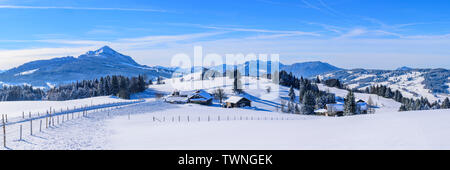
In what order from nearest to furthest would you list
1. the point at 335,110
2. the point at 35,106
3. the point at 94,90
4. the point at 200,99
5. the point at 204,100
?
1. the point at 35,106
2. the point at 335,110
3. the point at 204,100
4. the point at 200,99
5. the point at 94,90

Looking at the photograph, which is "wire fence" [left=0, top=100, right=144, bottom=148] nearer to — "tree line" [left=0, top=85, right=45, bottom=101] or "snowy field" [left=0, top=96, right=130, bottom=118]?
"snowy field" [left=0, top=96, right=130, bottom=118]

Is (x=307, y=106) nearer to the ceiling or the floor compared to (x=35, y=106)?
nearer to the floor

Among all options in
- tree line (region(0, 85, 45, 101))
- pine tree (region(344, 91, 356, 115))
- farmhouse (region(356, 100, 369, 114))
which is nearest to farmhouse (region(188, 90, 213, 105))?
pine tree (region(344, 91, 356, 115))

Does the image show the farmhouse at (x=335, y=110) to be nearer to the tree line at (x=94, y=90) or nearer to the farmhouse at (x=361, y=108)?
the farmhouse at (x=361, y=108)

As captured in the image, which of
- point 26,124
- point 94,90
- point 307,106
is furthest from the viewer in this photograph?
point 94,90

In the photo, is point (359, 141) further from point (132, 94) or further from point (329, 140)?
point (132, 94)

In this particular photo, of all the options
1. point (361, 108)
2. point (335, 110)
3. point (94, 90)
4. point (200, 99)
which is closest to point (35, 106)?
point (200, 99)

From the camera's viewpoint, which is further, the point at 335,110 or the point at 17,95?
the point at 17,95

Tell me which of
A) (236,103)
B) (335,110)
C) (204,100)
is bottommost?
(335,110)

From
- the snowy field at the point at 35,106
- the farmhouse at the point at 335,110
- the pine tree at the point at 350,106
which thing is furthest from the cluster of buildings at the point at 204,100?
the pine tree at the point at 350,106

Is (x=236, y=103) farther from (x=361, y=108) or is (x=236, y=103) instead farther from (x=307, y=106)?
(x=361, y=108)
